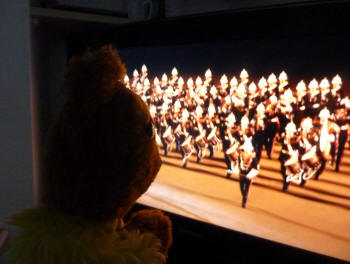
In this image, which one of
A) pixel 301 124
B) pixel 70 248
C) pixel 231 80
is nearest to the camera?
pixel 70 248

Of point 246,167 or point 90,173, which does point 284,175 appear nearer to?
point 246,167

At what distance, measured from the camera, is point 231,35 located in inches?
34.2

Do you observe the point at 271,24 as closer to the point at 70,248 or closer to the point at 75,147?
the point at 75,147

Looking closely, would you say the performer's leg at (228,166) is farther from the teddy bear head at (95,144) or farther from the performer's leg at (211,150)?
the teddy bear head at (95,144)

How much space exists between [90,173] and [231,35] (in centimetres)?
47

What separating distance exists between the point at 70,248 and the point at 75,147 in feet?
0.57

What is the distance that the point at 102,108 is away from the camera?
668 millimetres

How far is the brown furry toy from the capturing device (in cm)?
63

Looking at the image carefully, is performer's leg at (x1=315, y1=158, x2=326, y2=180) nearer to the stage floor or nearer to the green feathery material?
the stage floor

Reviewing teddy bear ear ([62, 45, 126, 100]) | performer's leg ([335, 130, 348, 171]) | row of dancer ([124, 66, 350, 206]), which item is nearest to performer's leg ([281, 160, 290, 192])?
row of dancer ([124, 66, 350, 206])

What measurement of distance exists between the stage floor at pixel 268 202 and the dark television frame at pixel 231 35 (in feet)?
0.07

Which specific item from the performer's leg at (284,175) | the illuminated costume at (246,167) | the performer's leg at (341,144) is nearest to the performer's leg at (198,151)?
the illuminated costume at (246,167)

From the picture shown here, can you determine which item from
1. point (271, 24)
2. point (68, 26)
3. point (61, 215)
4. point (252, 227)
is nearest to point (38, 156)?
point (68, 26)

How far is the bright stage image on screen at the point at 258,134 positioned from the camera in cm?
74
